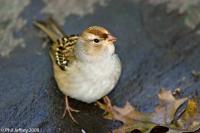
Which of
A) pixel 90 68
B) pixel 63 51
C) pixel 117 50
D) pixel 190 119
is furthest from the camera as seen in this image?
pixel 117 50

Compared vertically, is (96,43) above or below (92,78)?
above

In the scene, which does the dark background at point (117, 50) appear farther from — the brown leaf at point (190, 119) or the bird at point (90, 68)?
the brown leaf at point (190, 119)

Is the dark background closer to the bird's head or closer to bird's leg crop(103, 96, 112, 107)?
bird's leg crop(103, 96, 112, 107)

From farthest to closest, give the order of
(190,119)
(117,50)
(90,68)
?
(117,50) < (90,68) < (190,119)

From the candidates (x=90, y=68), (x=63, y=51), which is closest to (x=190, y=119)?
(x=90, y=68)

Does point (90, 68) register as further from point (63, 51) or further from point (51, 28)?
point (51, 28)

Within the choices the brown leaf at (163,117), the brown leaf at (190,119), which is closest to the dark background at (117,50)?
the brown leaf at (163,117)
